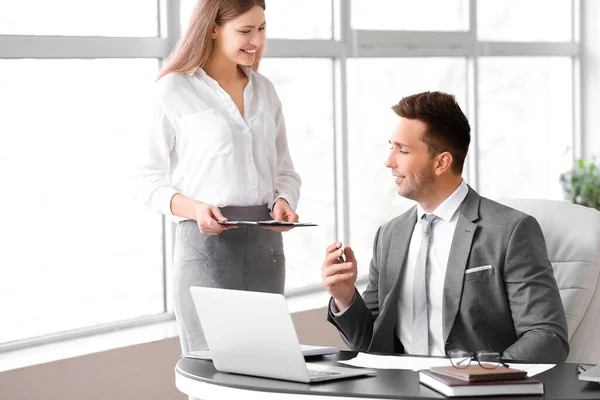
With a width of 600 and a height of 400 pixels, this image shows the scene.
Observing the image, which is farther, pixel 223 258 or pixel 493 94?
pixel 493 94

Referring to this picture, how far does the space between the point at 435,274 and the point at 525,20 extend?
389cm

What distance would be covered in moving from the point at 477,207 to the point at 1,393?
1686 millimetres

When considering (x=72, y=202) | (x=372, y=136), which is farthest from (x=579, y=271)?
(x=372, y=136)

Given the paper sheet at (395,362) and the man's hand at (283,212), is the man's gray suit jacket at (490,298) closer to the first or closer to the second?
the paper sheet at (395,362)

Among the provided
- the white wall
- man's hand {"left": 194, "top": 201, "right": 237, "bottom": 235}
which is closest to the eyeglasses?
man's hand {"left": 194, "top": 201, "right": 237, "bottom": 235}

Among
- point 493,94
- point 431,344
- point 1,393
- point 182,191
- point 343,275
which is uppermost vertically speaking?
point 493,94

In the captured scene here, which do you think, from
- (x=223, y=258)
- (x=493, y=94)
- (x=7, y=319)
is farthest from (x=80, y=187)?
(x=493, y=94)

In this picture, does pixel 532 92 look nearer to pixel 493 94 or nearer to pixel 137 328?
pixel 493 94

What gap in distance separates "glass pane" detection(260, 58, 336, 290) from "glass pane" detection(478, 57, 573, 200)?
1266 mm

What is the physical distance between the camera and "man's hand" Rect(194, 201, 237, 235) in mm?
2641

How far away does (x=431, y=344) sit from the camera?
242 cm

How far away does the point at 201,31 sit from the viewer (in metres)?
2.81

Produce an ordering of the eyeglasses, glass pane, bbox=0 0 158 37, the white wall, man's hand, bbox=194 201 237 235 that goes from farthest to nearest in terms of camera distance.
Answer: the white wall < glass pane, bbox=0 0 158 37 < man's hand, bbox=194 201 237 235 < the eyeglasses

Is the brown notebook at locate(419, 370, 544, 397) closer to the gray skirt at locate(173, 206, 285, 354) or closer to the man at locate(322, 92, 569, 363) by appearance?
the man at locate(322, 92, 569, 363)
